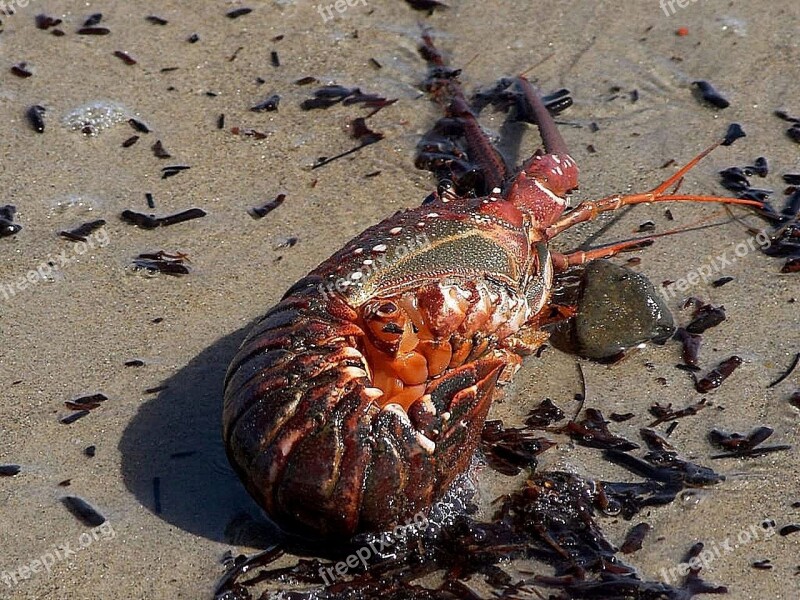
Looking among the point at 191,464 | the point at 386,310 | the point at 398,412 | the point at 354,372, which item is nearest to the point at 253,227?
the point at 191,464

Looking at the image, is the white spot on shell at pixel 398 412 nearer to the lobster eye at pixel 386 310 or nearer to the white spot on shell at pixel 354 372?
the white spot on shell at pixel 354 372

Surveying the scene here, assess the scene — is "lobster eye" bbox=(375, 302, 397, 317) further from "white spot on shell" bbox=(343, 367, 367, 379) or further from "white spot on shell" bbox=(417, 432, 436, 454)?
"white spot on shell" bbox=(417, 432, 436, 454)

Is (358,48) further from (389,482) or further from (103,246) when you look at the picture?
(389,482)

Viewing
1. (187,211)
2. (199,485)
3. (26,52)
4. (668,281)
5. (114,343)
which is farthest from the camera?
(26,52)

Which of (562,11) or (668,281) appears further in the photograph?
(562,11)

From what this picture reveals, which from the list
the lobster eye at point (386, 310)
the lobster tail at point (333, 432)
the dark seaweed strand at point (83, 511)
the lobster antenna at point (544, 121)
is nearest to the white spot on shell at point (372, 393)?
the lobster tail at point (333, 432)

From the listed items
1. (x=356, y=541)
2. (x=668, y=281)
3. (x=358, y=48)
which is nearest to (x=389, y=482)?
(x=356, y=541)

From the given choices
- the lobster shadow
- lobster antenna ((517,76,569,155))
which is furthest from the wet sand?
Result: lobster antenna ((517,76,569,155))
